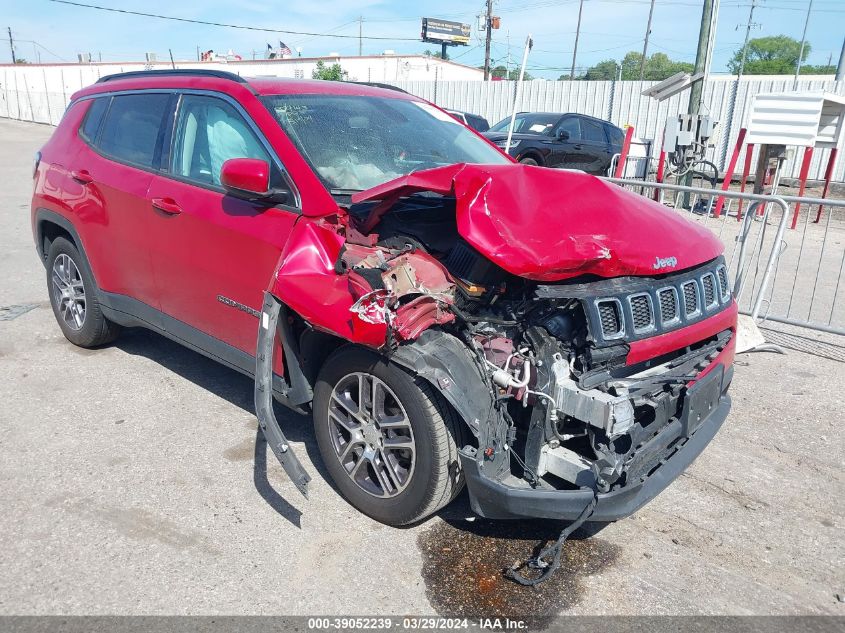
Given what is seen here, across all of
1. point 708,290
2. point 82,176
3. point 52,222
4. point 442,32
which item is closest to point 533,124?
point 52,222

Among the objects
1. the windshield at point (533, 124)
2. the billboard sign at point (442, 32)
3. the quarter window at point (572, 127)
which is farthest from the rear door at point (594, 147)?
the billboard sign at point (442, 32)

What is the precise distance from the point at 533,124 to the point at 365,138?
1164 centimetres

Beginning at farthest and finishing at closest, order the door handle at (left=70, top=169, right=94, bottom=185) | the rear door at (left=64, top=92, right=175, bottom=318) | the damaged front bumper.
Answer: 1. the door handle at (left=70, top=169, right=94, bottom=185)
2. the rear door at (left=64, top=92, right=175, bottom=318)
3. the damaged front bumper

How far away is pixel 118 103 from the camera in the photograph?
185 inches

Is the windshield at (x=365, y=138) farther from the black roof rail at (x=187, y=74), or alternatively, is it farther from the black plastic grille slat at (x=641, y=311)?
the black plastic grille slat at (x=641, y=311)

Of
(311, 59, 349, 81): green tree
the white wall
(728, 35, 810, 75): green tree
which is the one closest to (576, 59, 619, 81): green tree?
(728, 35, 810, 75): green tree

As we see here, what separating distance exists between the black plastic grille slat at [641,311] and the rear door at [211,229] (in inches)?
63.7

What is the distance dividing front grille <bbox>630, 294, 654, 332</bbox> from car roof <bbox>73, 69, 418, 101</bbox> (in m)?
2.25

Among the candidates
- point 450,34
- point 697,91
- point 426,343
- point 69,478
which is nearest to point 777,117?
point 697,91

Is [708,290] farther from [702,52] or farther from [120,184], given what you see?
[702,52]

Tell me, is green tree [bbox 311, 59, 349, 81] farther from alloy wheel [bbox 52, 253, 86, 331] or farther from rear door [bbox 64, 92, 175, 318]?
rear door [bbox 64, 92, 175, 318]

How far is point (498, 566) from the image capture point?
2.98 meters

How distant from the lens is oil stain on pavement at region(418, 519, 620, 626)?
108 inches

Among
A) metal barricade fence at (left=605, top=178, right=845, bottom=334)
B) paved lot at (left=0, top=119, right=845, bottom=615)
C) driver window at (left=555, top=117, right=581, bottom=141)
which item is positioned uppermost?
driver window at (left=555, top=117, right=581, bottom=141)
